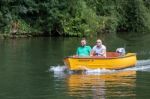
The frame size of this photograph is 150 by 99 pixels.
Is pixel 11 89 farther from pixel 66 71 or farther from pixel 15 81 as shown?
pixel 66 71

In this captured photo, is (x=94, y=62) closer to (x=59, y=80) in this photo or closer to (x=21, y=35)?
(x=59, y=80)

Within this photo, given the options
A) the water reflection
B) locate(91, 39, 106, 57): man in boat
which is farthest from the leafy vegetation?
the water reflection

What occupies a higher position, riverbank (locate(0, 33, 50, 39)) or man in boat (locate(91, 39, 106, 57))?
man in boat (locate(91, 39, 106, 57))

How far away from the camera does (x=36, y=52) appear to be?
35.7 metres

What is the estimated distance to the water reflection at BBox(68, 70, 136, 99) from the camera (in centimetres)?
1973

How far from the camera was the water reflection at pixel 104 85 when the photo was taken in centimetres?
1973

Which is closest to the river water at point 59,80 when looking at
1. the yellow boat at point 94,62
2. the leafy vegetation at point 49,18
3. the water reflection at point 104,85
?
the water reflection at point 104,85

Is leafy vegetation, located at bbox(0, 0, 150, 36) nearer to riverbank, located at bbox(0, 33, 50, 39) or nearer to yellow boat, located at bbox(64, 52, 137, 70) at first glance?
riverbank, located at bbox(0, 33, 50, 39)

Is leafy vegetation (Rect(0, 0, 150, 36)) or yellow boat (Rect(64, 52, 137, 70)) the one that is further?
leafy vegetation (Rect(0, 0, 150, 36))

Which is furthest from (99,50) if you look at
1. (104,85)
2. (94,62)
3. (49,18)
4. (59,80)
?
(49,18)

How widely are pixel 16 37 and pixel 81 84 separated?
91.7ft

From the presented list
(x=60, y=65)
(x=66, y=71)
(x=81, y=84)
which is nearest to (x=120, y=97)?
(x=81, y=84)

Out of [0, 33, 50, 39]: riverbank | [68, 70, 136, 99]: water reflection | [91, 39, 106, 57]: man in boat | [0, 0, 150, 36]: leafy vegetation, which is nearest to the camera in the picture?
[68, 70, 136, 99]: water reflection

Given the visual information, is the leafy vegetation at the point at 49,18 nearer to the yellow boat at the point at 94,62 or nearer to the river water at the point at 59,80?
the river water at the point at 59,80
